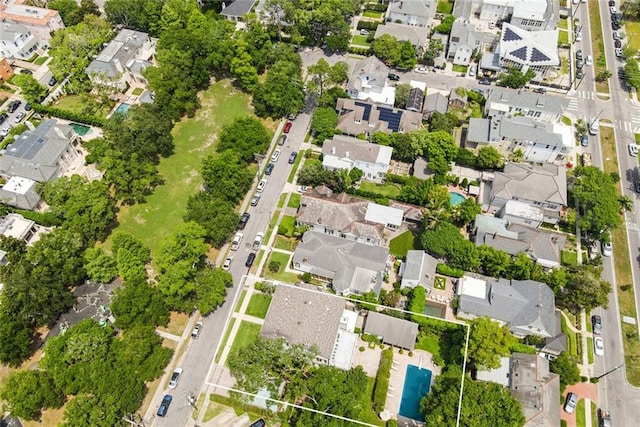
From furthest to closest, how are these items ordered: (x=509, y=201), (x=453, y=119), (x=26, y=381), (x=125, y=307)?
(x=453, y=119) < (x=509, y=201) < (x=125, y=307) < (x=26, y=381)

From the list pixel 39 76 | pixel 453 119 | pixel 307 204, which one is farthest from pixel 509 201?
pixel 39 76

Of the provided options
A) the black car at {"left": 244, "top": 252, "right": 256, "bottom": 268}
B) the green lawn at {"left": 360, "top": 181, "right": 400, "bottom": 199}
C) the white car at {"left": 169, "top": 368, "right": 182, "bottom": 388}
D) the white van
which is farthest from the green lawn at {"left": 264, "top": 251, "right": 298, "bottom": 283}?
the green lawn at {"left": 360, "top": 181, "right": 400, "bottom": 199}

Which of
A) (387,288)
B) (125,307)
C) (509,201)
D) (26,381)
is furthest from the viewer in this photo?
(509,201)

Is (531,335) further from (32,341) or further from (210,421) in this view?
(32,341)

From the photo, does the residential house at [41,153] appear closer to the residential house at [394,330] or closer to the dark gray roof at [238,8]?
the dark gray roof at [238,8]

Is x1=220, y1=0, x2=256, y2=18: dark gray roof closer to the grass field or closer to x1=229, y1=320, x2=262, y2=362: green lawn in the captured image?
x1=229, y1=320, x2=262, y2=362: green lawn

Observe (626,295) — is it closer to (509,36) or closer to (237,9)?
(509,36)

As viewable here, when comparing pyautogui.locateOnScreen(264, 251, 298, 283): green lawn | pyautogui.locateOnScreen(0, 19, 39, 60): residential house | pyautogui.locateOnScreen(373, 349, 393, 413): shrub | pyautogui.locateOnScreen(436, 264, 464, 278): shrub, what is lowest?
pyautogui.locateOnScreen(373, 349, 393, 413): shrub
